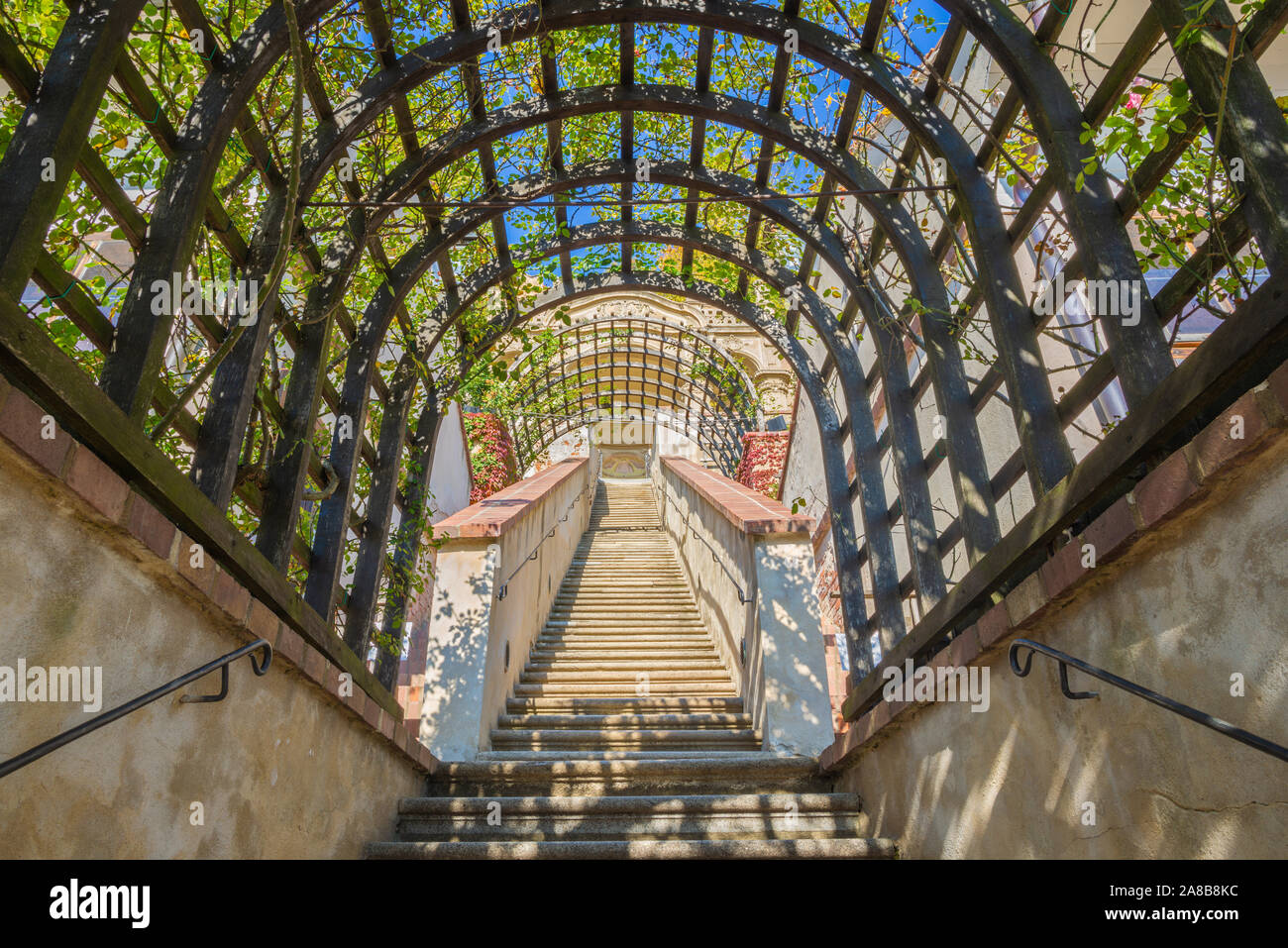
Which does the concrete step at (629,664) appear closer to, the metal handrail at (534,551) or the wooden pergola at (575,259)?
the metal handrail at (534,551)

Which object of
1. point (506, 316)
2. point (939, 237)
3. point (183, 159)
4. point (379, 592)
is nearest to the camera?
point (183, 159)

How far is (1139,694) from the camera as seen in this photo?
1731 mm

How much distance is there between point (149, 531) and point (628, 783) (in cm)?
284

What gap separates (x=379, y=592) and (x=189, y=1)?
288cm

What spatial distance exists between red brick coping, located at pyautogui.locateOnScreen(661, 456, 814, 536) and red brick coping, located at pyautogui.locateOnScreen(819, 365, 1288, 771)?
2542 millimetres

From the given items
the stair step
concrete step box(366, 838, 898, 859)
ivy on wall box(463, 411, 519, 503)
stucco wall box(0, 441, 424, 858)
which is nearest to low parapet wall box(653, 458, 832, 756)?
the stair step

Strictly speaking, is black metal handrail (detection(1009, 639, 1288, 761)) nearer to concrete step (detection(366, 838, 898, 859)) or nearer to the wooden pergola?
the wooden pergola

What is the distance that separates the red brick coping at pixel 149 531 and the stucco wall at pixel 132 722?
23mm

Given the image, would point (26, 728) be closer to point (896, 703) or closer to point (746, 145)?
point (896, 703)

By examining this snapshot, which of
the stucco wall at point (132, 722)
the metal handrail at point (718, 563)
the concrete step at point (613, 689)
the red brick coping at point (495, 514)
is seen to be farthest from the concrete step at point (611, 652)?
the stucco wall at point (132, 722)

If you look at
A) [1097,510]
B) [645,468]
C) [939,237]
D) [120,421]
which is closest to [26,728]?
[120,421]

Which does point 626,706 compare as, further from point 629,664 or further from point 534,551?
point 534,551
